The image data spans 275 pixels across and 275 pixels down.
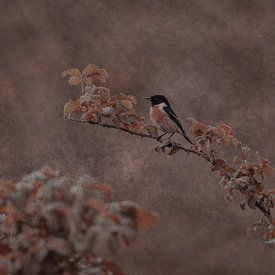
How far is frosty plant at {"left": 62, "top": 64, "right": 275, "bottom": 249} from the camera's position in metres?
1.10

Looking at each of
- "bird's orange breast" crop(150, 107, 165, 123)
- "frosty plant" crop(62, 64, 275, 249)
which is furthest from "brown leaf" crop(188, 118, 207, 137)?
"bird's orange breast" crop(150, 107, 165, 123)

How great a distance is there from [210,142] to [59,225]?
65cm

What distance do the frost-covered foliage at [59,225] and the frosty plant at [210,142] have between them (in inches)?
21.1

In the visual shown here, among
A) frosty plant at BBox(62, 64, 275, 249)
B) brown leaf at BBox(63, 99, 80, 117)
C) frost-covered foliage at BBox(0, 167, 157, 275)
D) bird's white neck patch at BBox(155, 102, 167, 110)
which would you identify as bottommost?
frost-covered foliage at BBox(0, 167, 157, 275)

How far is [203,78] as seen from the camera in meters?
4.27

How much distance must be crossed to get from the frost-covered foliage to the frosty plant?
21.1 inches

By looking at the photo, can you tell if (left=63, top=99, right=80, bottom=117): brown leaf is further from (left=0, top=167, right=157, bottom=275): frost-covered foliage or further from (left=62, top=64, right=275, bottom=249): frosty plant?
(left=0, top=167, right=157, bottom=275): frost-covered foliage

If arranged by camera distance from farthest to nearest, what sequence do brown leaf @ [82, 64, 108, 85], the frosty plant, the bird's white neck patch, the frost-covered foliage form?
the bird's white neck patch
brown leaf @ [82, 64, 108, 85]
the frosty plant
the frost-covered foliage

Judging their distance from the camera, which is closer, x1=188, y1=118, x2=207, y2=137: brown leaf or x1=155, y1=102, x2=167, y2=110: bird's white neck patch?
x1=188, y1=118, x2=207, y2=137: brown leaf

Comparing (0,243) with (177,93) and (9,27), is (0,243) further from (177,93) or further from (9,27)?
(9,27)

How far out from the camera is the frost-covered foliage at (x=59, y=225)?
53 centimetres

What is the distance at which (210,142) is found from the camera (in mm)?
1155

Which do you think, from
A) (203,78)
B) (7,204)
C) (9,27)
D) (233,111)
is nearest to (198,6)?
(203,78)

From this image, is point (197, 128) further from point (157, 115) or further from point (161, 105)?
point (161, 105)
